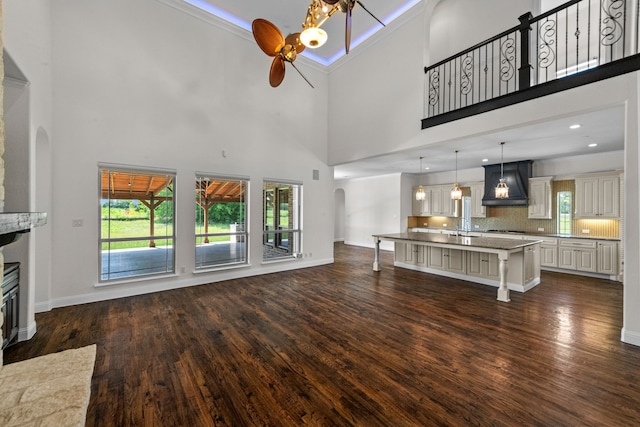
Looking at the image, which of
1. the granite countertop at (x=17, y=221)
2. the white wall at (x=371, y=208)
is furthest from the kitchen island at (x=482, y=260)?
the granite countertop at (x=17, y=221)

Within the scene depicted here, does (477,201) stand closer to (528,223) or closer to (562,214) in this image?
(528,223)

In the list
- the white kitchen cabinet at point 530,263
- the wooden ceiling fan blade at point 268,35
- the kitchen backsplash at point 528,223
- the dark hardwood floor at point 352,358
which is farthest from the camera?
the kitchen backsplash at point 528,223

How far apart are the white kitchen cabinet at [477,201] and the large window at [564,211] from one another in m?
1.62

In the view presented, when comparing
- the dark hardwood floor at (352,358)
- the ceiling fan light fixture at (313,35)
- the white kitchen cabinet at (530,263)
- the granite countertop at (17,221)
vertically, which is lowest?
the dark hardwood floor at (352,358)

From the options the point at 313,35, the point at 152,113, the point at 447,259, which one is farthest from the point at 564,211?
the point at 152,113

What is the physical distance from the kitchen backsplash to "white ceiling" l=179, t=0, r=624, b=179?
4.64 ft

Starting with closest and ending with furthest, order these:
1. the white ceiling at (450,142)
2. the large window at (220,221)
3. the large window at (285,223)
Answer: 1. the white ceiling at (450,142)
2. the large window at (220,221)
3. the large window at (285,223)

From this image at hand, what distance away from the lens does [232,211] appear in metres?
5.99

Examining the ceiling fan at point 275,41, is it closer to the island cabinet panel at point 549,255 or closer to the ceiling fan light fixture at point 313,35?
the ceiling fan light fixture at point 313,35

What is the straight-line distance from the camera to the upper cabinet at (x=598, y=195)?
580cm

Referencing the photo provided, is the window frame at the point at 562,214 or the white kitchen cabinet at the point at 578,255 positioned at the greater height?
the window frame at the point at 562,214

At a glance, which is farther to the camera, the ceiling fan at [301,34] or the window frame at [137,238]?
the window frame at [137,238]

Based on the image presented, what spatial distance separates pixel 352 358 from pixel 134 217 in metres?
4.47

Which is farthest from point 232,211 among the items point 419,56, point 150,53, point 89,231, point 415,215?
point 415,215
